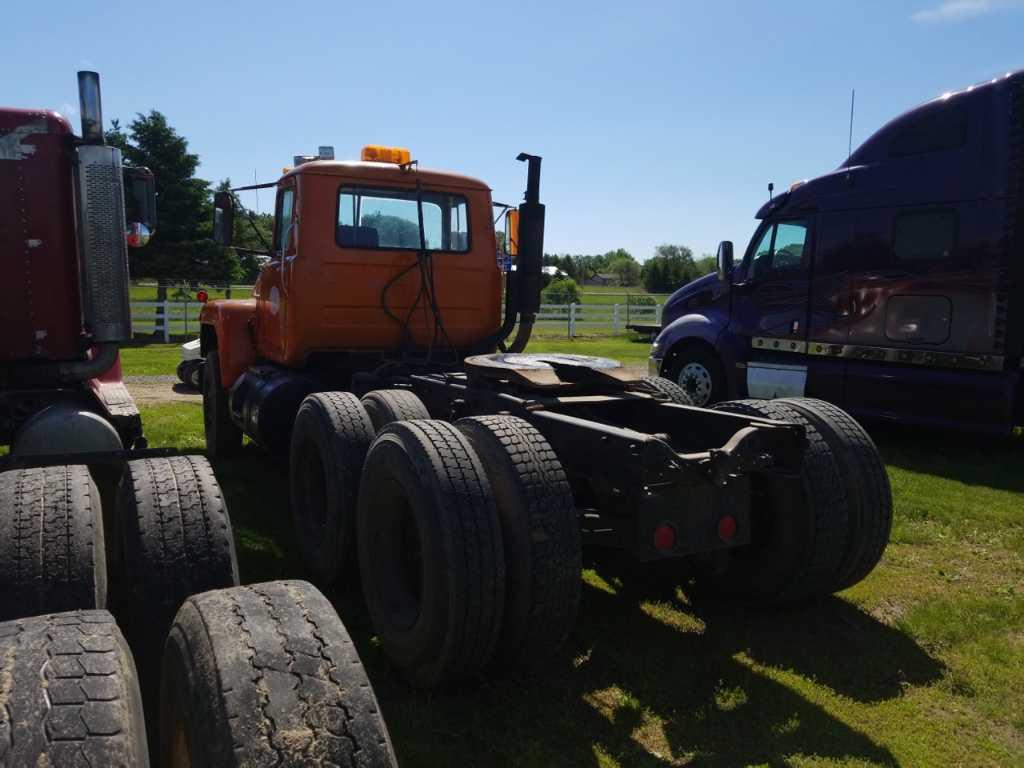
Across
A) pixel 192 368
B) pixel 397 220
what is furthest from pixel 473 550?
pixel 192 368

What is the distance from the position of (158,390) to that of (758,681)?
37.8 ft

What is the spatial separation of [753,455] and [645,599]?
4.21 ft

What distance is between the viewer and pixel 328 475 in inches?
180

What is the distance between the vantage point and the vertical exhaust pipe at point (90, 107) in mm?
4559

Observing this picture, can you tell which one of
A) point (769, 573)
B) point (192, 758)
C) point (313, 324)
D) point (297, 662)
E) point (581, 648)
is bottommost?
point (581, 648)

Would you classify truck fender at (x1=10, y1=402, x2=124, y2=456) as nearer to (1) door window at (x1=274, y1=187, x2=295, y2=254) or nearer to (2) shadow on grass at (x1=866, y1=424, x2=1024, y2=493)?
(1) door window at (x1=274, y1=187, x2=295, y2=254)

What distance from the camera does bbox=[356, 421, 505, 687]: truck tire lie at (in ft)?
10.2

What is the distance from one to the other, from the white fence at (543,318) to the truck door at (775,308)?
10.2 meters

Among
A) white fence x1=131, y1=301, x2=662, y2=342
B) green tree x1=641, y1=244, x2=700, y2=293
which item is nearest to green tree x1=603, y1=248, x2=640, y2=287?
green tree x1=641, y1=244, x2=700, y2=293

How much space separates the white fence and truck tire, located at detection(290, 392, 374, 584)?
15.7 m

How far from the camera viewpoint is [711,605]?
14.3 feet

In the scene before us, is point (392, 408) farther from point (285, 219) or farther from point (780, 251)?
point (780, 251)

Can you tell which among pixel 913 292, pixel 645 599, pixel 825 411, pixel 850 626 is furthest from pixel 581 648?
pixel 913 292

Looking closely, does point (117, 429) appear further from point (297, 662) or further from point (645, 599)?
point (297, 662)
